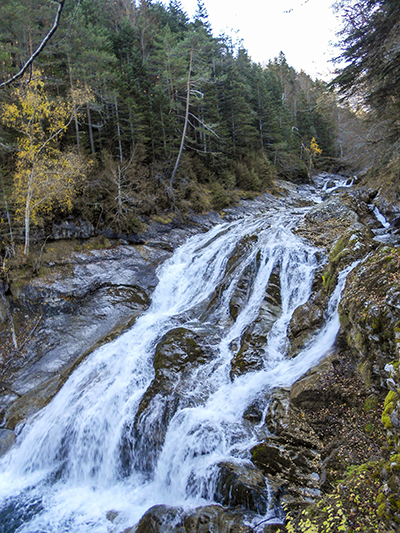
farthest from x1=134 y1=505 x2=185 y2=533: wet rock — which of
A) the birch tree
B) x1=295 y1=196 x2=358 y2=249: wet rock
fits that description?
the birch tree

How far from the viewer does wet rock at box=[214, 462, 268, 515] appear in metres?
4.80

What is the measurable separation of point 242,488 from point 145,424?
2936 mm

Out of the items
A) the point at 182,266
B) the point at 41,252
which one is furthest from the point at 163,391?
the point at 41,252

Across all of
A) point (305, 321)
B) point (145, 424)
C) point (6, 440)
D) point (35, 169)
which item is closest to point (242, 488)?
point (145, 424)

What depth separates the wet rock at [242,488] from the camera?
480 cm

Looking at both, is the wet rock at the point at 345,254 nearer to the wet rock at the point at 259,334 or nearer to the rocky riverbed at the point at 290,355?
the rocky riverbed at the point at 290,355

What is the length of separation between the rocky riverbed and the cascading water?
0.30m

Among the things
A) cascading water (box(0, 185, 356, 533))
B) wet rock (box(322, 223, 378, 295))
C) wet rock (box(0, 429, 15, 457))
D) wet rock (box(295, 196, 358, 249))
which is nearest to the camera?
cascading water (box(0, 185, 356, 533))

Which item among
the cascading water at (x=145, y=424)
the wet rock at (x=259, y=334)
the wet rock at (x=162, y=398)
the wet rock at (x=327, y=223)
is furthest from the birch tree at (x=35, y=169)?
the wet rock at (x=327, y=223)

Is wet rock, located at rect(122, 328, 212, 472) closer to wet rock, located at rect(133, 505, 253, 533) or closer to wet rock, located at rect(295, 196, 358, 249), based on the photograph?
wet rock, located at rect(133, 505, 253, 533)

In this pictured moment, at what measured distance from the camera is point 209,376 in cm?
805

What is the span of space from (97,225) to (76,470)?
11.5 meters

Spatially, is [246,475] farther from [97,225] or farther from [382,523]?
[97,225]

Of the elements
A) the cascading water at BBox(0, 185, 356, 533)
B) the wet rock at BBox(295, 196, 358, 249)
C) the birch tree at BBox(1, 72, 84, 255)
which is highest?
the birch tree at BBox(1, 72, 84, 255)
